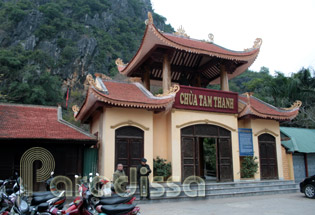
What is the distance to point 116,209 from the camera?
17.9 feet

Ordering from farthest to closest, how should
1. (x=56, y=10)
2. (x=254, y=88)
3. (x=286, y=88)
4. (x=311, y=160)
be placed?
(x=56, y=10)
(x=254, y=88)
(x=286, y=88)
(x=311, y=160)

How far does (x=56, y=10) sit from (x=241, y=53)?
1874 inches

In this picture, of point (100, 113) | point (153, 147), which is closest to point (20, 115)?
point (100, 113)

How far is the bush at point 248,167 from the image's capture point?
1289 centimetres

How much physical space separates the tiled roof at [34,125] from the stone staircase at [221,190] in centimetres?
325

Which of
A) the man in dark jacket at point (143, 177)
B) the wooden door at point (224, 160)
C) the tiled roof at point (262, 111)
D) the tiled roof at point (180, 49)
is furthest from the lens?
the tiled roof at point (262, 111)

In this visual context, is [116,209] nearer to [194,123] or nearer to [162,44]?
[194,123]

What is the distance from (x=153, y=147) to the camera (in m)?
11.7

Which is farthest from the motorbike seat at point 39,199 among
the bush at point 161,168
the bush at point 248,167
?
the bush at point 248,167

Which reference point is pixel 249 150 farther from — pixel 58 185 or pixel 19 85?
pixel 19 85

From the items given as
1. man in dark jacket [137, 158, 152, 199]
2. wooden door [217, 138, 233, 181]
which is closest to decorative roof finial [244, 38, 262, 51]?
wooden door [217, 138, 233, 181]

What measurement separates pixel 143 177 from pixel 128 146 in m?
2.15

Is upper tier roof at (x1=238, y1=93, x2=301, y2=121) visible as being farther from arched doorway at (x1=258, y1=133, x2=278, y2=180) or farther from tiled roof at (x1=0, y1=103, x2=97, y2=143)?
tiled roof at (x1=0, y1=103, x2=97, y2=143)
